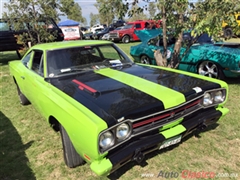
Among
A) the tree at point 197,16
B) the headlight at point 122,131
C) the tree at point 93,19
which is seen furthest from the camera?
the tree at point 93,19

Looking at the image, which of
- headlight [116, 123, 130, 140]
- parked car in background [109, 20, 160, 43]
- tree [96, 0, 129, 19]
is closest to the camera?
headlight [116, 123, 130, 140]

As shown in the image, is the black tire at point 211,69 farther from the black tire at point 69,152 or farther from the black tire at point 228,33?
the black tire at point 69,152

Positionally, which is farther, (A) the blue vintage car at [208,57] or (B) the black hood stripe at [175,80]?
(A) the blue vintage car at [208,57]

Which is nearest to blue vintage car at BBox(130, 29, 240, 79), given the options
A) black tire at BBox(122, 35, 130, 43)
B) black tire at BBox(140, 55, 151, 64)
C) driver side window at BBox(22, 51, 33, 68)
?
black tire at BBox(140, 55, 151, 64)

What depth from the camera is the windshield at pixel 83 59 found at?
3244 mm

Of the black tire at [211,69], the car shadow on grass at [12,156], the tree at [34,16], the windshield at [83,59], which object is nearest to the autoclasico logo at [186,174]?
the car shadow on grass at [12,156]

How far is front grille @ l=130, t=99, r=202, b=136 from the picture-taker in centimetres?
227

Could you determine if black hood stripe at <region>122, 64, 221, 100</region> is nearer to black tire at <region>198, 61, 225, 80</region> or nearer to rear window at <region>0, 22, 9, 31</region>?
black tire at <region>198, 61, 225, 80</region>

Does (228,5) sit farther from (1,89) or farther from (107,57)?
(1,89)

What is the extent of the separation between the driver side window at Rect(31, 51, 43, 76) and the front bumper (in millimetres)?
1837

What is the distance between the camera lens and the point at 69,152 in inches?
103

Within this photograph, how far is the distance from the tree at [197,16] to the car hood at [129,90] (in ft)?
4.43

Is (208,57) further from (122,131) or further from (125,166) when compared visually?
(122,131)

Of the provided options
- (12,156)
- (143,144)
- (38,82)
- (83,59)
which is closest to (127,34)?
(83,59)
